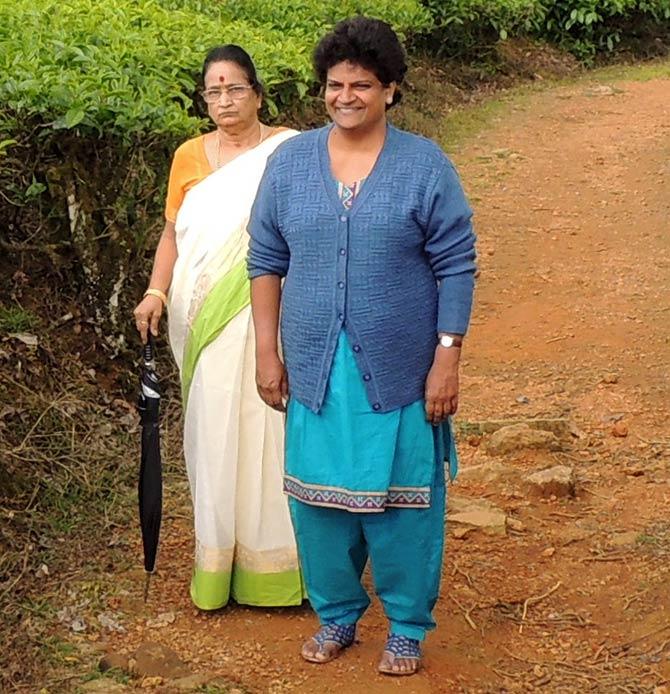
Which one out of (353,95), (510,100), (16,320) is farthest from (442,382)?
(510,100)

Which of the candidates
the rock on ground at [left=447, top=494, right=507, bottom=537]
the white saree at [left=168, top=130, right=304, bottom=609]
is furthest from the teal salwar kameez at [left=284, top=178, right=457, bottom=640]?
the rock on ground at [left=447, top=494, right=507, bottom=537]

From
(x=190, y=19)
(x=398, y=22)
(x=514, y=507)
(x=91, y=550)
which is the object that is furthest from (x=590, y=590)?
(x=398, y=22)

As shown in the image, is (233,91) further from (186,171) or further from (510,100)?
(510,100)

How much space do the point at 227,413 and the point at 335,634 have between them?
700mm

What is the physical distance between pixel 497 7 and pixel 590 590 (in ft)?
28.2

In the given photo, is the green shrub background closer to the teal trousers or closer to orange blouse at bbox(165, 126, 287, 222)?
orange blouse at bbox(165, 126, 287, 222)

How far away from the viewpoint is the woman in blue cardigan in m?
3.36

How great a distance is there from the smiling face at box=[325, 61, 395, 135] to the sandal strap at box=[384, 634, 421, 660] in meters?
1.41

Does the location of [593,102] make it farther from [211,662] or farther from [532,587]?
[211,662]

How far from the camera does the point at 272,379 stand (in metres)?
3.63

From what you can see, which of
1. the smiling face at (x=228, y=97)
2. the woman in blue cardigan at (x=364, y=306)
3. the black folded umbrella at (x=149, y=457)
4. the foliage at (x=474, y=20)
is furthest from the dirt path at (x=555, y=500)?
the foliage at (x=474, y=20)

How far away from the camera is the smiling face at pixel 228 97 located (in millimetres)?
3982

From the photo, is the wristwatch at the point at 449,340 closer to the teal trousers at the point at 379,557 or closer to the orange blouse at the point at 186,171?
the teal trousers at the point at 379,557

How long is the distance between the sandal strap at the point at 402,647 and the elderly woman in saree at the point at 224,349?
1.39 feet
